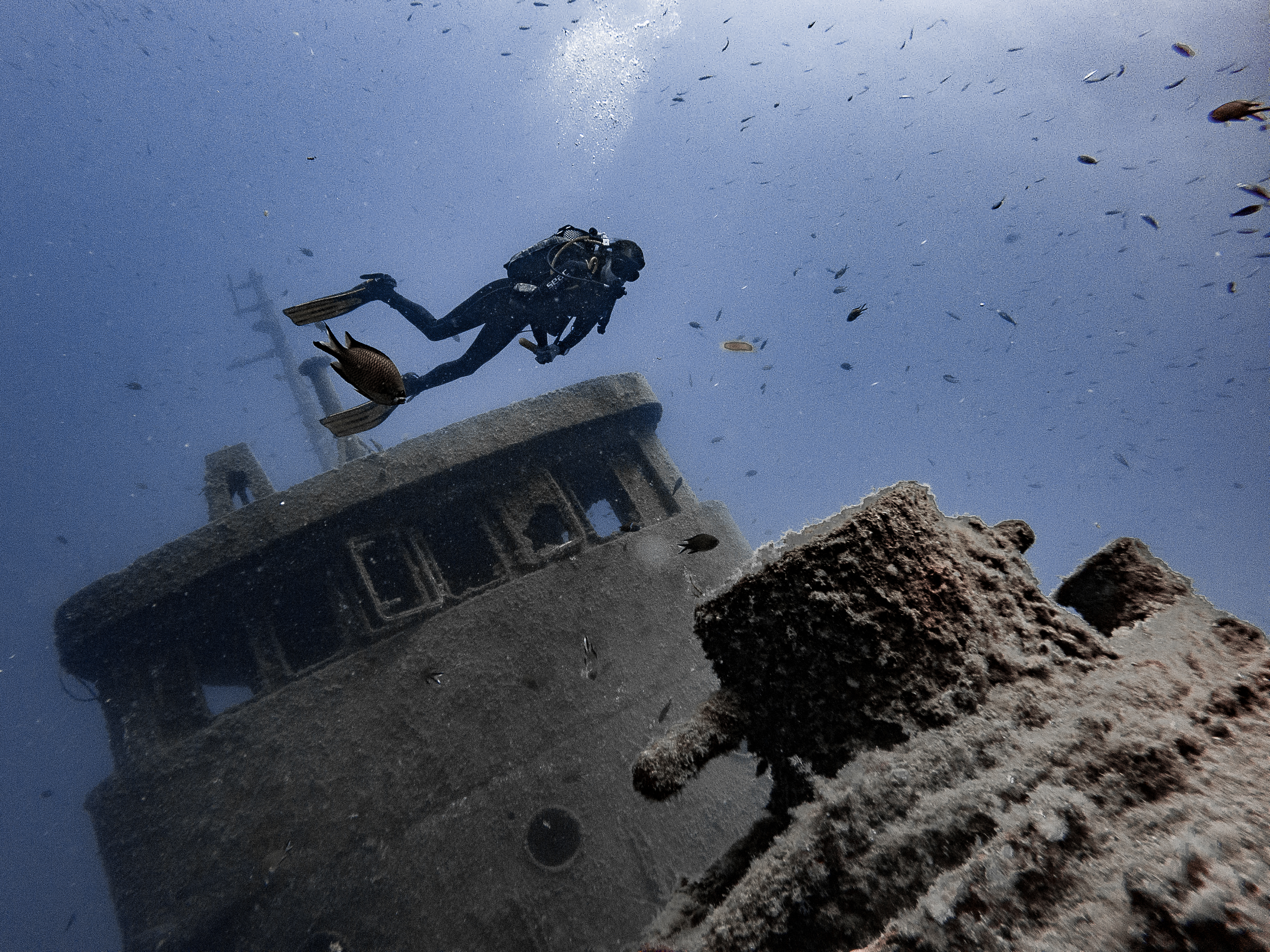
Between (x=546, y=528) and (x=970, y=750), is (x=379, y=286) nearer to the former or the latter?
(x=546, y=528)

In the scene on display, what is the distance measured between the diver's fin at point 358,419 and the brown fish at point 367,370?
2111mm

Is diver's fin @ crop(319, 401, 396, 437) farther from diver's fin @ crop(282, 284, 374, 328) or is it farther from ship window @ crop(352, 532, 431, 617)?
ship window @ crop(352, 532, 431, 617)

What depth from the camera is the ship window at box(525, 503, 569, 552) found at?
775 cm

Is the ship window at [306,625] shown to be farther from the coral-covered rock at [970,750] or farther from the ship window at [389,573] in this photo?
the coral-covered rock at [970,750]

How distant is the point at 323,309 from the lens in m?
4.68

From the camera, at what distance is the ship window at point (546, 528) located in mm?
7754

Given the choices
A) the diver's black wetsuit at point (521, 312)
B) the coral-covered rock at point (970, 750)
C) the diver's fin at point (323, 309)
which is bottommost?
the coral-covered rock at point (970, 750)

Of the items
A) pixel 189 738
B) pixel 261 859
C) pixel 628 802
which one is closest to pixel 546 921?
pixel 628 802

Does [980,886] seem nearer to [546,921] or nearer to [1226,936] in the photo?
[1226,936]

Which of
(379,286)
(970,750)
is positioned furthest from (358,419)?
(970,750)

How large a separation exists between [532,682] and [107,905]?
206 feet

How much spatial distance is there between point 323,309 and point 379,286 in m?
2.00

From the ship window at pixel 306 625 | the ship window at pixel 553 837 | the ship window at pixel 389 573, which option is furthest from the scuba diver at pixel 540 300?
the ship window at pixel 553 837

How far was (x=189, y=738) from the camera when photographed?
5953mm
